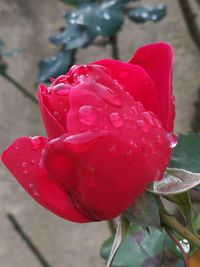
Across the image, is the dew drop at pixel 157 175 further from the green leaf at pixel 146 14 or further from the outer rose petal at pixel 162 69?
the green leaf at pixel 146 14

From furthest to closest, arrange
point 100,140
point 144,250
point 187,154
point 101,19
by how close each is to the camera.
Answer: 1. point 101,19
2. point 144,250
3. point 187,154
4. point 100,140

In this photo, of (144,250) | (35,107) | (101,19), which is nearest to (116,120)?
(144,250)

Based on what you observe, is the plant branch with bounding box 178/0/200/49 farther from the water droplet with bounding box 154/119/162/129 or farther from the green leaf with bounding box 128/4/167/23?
the water droplet with bounding box 154/119/162/129

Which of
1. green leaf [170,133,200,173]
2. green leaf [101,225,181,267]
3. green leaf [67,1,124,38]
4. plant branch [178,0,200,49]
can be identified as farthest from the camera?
plant branch [178,0,200,49]

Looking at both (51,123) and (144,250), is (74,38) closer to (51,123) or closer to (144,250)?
(144,250)

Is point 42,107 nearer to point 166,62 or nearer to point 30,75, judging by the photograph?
point 166,62

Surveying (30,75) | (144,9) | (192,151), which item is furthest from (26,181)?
(30,75)

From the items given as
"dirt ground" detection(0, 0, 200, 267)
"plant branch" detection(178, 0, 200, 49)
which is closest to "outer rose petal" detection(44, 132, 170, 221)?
"plant branch" detection(178, 0, 200, 49)
